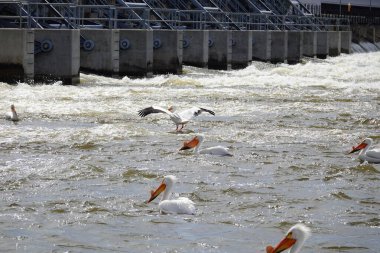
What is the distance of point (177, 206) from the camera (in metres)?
13.3

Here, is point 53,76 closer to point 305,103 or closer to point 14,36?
point 14,36

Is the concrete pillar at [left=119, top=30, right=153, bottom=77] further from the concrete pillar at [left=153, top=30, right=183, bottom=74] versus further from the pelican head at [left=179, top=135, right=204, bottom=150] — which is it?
the pelican head at [left=179, top=135, right=204, bottom=150]

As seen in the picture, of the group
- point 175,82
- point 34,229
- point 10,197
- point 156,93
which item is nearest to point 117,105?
point 156,93

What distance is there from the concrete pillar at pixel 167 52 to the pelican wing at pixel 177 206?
30358mm

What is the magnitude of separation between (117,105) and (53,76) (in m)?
6.77

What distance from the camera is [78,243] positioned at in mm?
11703

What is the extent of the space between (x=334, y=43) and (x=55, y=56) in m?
43.0

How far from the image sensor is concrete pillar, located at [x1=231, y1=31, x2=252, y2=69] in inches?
2135

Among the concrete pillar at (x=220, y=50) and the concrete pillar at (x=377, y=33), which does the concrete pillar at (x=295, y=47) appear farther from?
the concrete pillar at (x=377, y=33)

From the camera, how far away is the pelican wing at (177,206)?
13.3m

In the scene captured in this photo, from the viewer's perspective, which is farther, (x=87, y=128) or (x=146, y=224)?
(x=87, y=128)

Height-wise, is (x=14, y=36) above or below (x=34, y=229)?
above

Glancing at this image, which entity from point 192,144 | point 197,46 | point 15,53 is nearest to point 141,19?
point 197,46

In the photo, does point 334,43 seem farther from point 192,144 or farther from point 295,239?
point 295,239
